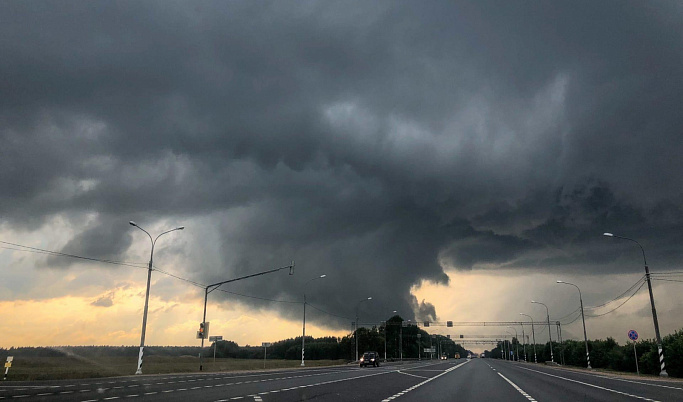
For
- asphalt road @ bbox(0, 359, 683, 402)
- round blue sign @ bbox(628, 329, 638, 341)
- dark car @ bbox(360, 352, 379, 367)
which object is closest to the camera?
asphalt road @ bbox(0, 359, 683, 402)

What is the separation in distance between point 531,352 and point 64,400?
169 m

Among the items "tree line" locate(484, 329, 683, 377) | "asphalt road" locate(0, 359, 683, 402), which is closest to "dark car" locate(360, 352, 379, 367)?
→ "tree line" locate(484, 329, 683, 377)

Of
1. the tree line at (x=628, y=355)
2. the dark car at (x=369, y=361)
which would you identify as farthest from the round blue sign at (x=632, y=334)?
the dark car at (x=369, y=361)

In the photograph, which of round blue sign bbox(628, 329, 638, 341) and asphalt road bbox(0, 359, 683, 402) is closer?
asphalt road bbox(0, 359, 683, 402)

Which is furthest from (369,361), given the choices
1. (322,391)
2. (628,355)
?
(322,391)

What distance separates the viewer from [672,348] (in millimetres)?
49312

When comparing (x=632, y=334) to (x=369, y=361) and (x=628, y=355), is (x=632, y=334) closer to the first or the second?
(x=628, y=355)

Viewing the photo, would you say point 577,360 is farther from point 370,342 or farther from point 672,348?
point 370,342

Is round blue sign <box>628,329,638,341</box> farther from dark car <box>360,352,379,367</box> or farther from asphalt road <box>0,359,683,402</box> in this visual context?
dark car <box>360,352,379,367</box>

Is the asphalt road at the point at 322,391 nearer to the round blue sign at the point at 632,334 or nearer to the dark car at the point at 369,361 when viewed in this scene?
the round blue sign at the point at 632,334

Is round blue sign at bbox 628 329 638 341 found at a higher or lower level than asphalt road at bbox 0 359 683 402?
higher

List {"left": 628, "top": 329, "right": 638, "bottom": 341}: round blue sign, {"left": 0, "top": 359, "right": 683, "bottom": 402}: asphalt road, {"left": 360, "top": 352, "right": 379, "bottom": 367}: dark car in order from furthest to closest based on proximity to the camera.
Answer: {"left": 360, "top": 352, "right": 379, "bottom": 367}: dark car → {"left": 628, "top": 329, "right": 638, "bottom": 341}: round blue sign → {"left": 0, "top": 359, "right": 683, "bottom": 402}: asphalt road

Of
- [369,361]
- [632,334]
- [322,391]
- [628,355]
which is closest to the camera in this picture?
[322,391]

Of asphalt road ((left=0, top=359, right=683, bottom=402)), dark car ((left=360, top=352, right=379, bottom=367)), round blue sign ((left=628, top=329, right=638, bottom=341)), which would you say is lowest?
dark car ((left=360, top=352, right=379, bottom=367))
